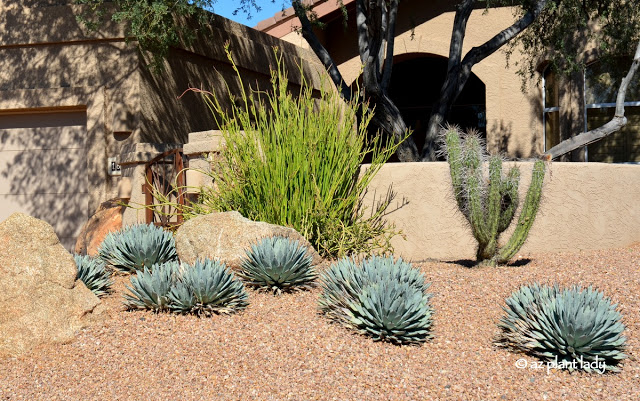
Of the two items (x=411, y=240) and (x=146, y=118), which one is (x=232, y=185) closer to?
(x=411, y=240)

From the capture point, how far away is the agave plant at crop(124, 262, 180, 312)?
5.75m

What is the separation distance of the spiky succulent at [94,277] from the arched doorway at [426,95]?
1329 centimetres

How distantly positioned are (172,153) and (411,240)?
11.1 ft

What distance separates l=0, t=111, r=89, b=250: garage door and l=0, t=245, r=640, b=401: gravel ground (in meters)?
6.31

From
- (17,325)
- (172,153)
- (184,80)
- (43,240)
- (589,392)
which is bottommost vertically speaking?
(589,392)

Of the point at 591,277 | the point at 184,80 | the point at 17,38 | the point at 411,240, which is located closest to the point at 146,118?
the point at 184,80

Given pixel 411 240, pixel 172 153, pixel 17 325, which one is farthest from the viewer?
pixel 172 153

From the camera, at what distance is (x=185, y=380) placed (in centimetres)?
473

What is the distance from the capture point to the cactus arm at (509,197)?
745 centimetres

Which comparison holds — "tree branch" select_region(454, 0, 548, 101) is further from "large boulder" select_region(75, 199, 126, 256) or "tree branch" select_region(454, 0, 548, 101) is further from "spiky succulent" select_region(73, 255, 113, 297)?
"spiky succulent" select_region(73, 255, 113, 297)

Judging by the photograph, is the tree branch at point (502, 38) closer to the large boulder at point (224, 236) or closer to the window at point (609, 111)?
the window at point (609, 111)

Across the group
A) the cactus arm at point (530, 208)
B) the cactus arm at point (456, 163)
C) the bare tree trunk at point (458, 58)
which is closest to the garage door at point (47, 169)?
the bare tree trunk at point (458, 58)

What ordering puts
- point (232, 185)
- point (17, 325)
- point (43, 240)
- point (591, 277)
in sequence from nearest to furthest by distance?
point (17, 325) < point (43, 240) < point (591, 277) < point (232, 185)

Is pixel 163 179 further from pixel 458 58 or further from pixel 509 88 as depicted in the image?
Answer: pixel 509 88
